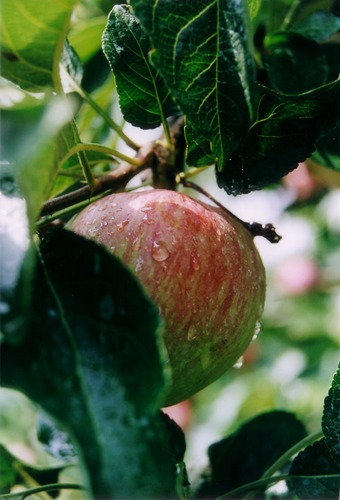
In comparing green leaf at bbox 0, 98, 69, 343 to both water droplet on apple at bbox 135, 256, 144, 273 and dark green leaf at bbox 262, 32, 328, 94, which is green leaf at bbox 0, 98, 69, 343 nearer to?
water droplet on apple at bbox 135, 256, 144, 273

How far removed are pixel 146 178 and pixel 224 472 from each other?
45 centimetres

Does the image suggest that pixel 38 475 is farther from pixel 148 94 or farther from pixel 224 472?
pixel 148 94

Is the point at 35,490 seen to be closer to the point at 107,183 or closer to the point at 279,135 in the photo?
the point at 107,183

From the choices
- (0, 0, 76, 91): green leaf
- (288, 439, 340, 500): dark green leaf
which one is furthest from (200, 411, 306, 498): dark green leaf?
(0, 0, 76, 91): green leaf

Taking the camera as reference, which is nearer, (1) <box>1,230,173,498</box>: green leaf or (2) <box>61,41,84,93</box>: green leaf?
(1) <box>1,230,173,498</box>: green leaf

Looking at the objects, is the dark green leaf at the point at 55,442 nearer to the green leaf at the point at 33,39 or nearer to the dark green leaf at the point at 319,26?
the green leaf at the point at 33,39

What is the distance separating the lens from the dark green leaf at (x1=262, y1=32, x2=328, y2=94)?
0.79 meters

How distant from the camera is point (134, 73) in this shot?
2.10 ft

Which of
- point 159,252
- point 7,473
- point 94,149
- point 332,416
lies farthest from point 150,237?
point 7,473

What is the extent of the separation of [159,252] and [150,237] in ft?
0.06

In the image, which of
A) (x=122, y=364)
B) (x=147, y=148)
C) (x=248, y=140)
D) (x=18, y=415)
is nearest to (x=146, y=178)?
(x=147, y=148)

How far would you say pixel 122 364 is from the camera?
1.37 feet

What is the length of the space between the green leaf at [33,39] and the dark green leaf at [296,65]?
35 cm

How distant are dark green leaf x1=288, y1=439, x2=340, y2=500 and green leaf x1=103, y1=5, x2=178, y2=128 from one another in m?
0.44
